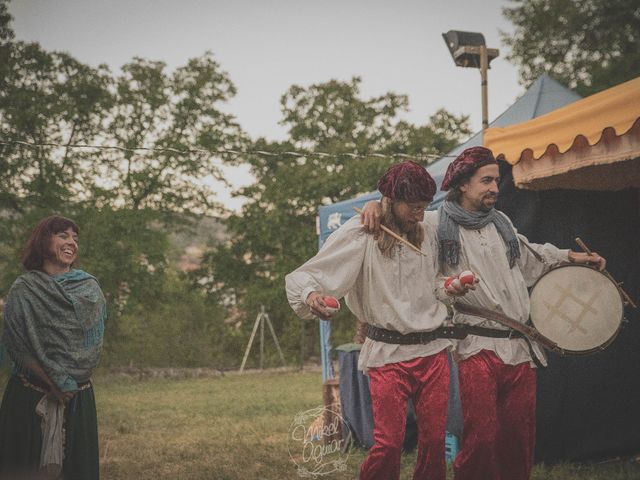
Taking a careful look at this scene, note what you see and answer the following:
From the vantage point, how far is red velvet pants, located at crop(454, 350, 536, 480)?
117 inches

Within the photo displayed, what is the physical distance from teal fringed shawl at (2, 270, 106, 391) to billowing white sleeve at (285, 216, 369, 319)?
115 cm

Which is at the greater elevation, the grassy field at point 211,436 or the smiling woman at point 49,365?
the smiling woman at point 49,365

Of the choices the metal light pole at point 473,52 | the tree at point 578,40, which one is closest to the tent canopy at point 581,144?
the metal light pole at point 473,52

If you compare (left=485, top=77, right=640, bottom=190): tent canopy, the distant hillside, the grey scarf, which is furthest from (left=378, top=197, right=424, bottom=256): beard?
the distant hillside

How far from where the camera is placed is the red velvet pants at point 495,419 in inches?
117

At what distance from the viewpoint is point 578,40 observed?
750 inches

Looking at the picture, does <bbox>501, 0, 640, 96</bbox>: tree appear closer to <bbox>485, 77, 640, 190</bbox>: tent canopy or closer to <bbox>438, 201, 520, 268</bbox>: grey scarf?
<bbox>485, 77, 640, 190</bbox>: tent canopy

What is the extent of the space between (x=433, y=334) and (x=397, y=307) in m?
0.22

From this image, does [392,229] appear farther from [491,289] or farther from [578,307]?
[578,307]

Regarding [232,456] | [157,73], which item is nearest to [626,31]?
[157,73]

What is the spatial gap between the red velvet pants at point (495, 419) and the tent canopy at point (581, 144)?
1.32 meters

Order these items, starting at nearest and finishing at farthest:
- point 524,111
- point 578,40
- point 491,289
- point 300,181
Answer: point 491,289 < point 524,111 < point 578,40 < point 300,181

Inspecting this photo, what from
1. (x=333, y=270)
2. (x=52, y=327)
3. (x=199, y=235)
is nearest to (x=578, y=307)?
(x=333, y=270)

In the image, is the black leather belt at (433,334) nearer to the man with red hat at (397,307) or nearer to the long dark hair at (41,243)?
the man with red hat at (397,307)
